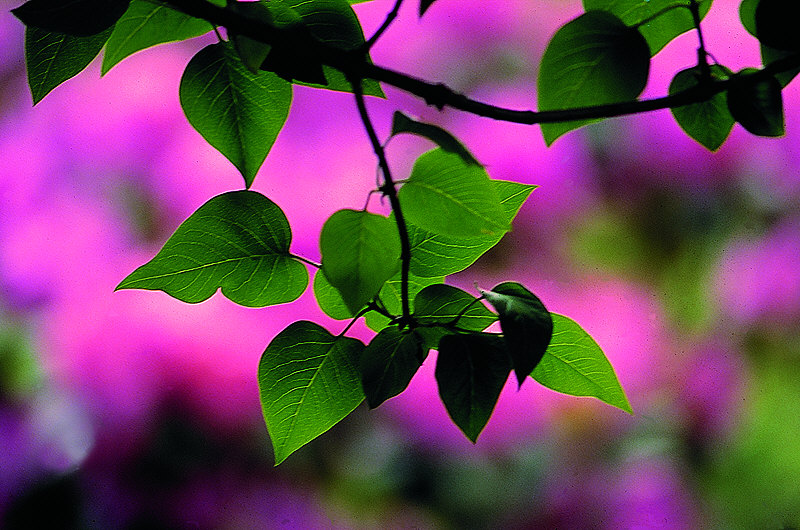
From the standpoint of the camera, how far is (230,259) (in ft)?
0.72

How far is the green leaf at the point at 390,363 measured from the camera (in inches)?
7.5

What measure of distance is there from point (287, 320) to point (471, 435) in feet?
1.35

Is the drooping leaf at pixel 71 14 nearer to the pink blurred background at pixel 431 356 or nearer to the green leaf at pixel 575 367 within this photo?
the green leaf at pixel 575 367

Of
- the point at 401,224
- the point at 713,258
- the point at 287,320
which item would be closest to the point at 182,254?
the point at 401,224

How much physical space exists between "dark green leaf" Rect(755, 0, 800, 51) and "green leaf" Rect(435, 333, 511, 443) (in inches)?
4.4

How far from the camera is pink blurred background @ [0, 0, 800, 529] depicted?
54 cm

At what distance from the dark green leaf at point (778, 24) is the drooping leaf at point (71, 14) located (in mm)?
165

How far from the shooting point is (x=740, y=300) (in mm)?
561

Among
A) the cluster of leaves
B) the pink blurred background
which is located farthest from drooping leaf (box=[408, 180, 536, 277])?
the pink blurred background

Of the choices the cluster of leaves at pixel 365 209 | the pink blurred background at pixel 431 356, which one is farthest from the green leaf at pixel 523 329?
the pink blurred background at pixel 431 356

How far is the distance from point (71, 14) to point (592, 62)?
0.14 m

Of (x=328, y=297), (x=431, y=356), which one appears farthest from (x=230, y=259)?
(x=431, y=356)

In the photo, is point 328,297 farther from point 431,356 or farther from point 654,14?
point 431,356

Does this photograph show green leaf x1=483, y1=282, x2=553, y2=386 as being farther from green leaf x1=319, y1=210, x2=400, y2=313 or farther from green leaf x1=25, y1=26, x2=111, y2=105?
green leaf x1=25, y1=26, x2=111, y2=105
